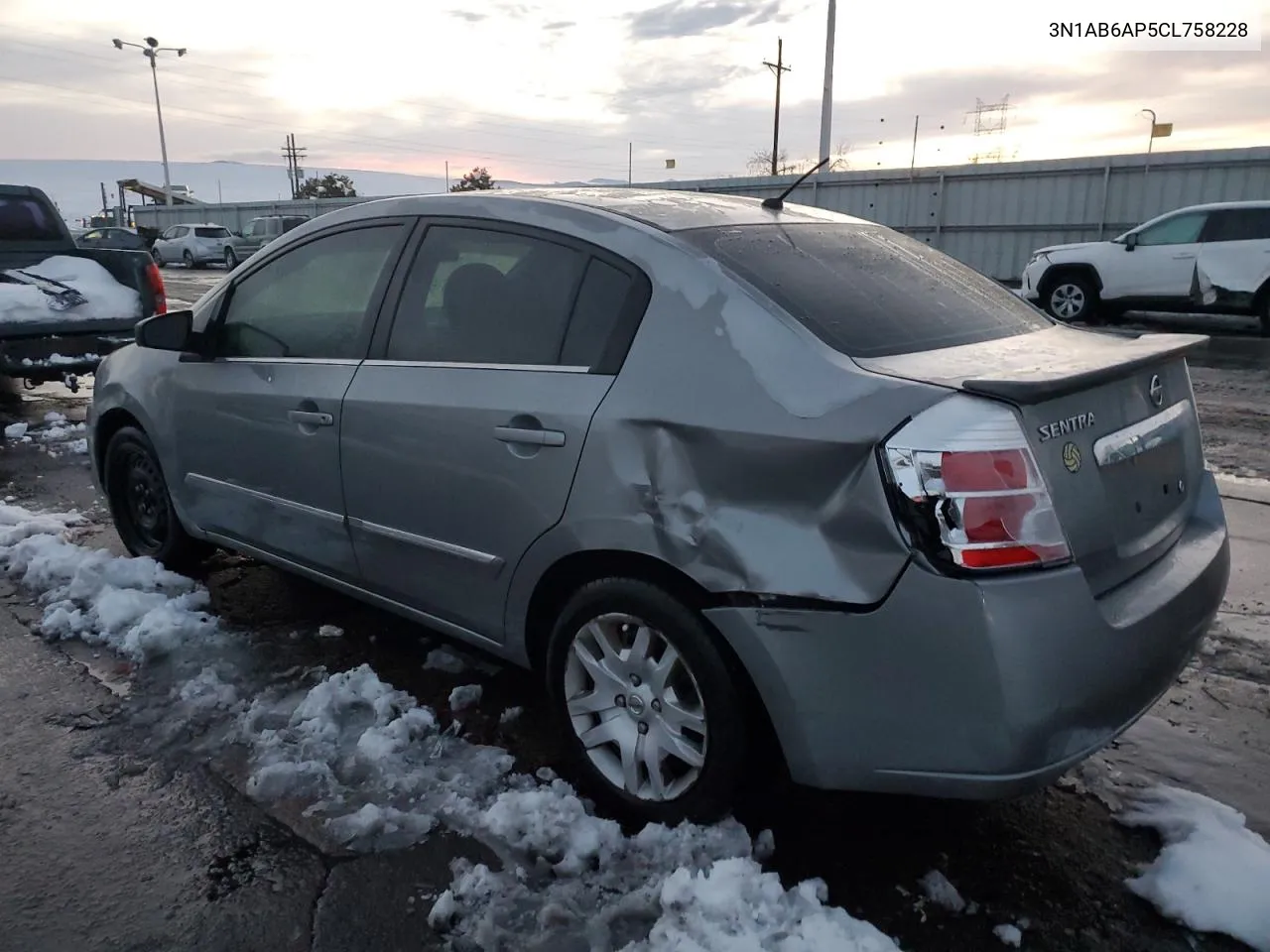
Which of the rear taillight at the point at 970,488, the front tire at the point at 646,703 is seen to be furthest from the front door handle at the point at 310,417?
the rear taillight at the point at 970,488

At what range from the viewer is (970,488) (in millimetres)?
2107

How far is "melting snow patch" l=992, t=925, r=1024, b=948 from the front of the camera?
2268 mm

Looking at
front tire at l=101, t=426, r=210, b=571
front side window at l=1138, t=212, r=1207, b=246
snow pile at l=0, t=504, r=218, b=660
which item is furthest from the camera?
front side window at l=1138, t=212, r=1207, b=246

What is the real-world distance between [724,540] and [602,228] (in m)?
1.03

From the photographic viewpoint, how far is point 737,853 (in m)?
2.54

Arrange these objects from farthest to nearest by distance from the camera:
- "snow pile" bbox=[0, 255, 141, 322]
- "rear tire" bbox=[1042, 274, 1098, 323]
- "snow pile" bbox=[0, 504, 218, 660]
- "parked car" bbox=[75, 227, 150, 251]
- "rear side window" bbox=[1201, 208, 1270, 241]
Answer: "parked car" bbox=[75, 227, 150, 251] → "rear tire" bbox=[1042, 274, 1098, 323] → "rear side window" bbox=[1201, 208, 1270, 241] → "snow pile" bbox=[0, 255, 141, 322] → "snow pile" bbox=[0, 504, 218, 660]

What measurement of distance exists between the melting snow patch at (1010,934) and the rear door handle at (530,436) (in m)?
1.58

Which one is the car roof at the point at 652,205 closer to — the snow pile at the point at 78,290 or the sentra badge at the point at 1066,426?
the sentra badge at the point at 1066,426

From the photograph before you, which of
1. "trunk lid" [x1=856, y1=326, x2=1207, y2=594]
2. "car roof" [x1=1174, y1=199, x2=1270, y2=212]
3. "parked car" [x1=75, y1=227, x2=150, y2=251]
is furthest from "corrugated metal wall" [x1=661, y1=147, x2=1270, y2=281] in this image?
"trunk lid" [x1=856, y1=326, x2=1207, y2=594]

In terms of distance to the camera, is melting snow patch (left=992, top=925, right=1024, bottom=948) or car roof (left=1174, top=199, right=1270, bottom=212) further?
car roof (left=1174, top=199, right=1270, bottom=212)

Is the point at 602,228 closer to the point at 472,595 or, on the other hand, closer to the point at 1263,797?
the point at 472,595

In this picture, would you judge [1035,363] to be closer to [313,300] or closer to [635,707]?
[635,707]

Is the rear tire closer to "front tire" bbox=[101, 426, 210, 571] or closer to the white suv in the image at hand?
the white suv

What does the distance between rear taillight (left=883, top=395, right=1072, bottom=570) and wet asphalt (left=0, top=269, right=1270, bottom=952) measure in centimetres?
91
